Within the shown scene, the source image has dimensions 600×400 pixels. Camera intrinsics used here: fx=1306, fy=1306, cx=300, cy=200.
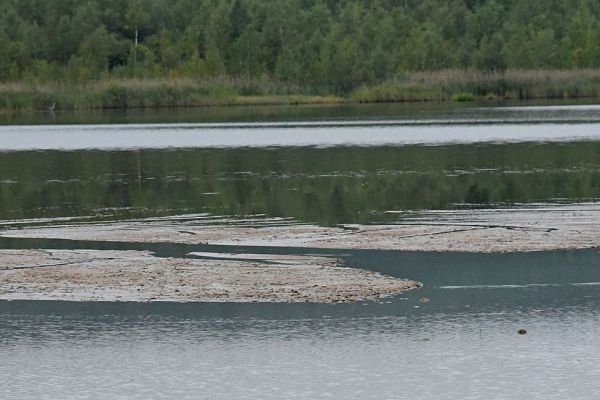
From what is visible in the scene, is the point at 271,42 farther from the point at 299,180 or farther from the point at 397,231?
the point at 397,231

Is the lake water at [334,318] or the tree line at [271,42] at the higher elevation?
the tree line at [271,42]

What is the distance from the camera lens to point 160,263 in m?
19.9

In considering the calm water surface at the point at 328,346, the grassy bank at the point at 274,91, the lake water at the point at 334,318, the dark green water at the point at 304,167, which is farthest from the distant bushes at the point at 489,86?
the calm water surface at the point at 328,346

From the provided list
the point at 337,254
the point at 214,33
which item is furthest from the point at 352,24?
the point at 337,254

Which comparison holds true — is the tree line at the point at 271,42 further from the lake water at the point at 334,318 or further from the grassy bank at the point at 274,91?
the lake water at the point at 334,318

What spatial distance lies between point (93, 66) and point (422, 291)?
→ 11007 centimetres

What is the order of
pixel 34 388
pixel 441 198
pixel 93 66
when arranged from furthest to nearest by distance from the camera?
pixel 93 66 → pixel 441 198 → pixel 34 388

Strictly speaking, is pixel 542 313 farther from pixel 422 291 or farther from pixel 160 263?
pixel 160 263

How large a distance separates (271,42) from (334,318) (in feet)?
400

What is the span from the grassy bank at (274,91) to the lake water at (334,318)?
213ft

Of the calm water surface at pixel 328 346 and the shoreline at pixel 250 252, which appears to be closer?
the calm water surface at pixel 328 346

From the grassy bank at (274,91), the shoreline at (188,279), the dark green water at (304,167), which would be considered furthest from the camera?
the grassy bank at (274,91)

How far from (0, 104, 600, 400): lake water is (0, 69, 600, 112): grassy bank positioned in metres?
64.8

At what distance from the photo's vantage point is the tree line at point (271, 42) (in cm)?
12006
